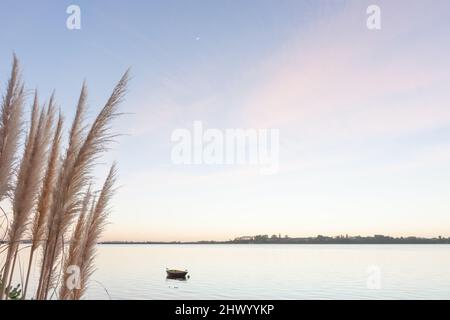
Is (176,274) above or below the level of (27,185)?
below

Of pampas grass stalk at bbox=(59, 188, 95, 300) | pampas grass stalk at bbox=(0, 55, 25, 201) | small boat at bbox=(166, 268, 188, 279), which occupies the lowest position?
small boat at bbox=(166, 268, 188, 279)

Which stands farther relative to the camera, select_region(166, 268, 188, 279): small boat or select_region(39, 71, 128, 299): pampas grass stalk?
select_region(166, 268, 188, 279): small boat

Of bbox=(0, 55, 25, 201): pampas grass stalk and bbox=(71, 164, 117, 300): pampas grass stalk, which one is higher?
bbox=(0, 55, 25, 201): pampas grass stalk

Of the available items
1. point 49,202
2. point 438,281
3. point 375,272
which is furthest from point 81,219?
point 438,281

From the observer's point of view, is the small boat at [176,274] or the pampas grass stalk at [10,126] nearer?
the pampas grass stalk at [10,126]

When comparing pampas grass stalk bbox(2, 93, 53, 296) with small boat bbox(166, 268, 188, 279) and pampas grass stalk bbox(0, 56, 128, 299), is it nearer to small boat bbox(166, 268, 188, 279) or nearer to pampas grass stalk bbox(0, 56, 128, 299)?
pampas grass stalk bbox(0, 56, 128, 299)

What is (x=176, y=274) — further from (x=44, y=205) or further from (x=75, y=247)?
(x=44, y=205)

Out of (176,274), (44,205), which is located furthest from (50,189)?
(176,274)

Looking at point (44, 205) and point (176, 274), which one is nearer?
point (44, 205)

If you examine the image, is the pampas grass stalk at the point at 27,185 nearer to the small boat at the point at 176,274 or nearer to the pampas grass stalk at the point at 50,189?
the pampas grass stalk at the point at 50,189

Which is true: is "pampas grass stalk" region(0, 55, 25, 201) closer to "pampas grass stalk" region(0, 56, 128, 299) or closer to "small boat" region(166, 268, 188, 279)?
"pampas grass stalk" region(0, 56, 128, 299)

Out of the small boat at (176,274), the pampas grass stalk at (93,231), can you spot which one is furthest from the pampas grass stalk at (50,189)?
the small boat at (176,274)

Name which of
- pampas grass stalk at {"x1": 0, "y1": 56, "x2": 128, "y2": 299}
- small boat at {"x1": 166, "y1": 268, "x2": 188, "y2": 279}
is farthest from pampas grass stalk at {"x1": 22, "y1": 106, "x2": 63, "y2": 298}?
small boat at {"x1": 166, "y1": 268, "x2": 188, "y2": 279}

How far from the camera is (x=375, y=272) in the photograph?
177 inches
